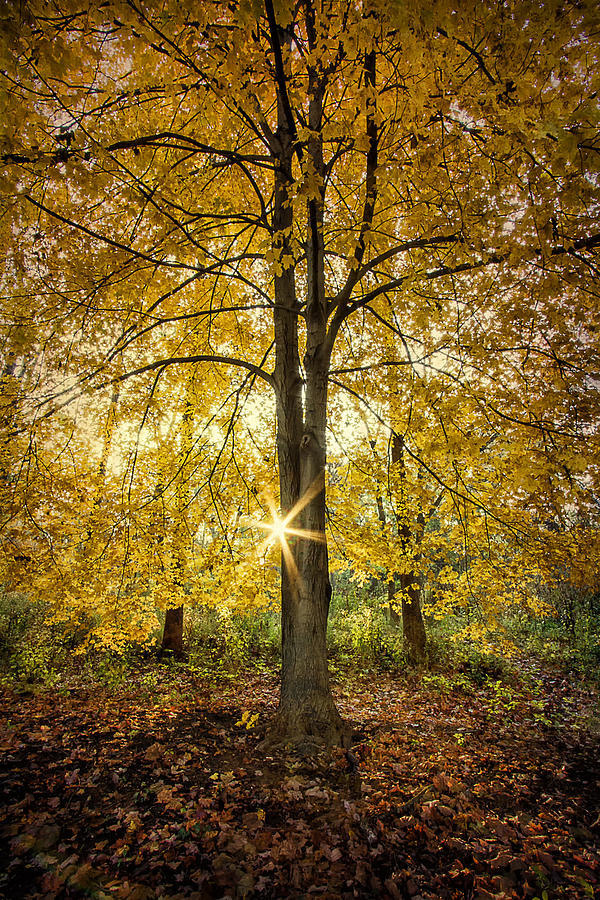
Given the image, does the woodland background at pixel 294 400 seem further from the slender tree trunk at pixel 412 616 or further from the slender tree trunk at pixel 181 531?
the slender tree trunk at pixel 412 616

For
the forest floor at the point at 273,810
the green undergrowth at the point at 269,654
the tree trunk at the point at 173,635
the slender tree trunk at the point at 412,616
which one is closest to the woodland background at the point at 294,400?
the forest floor at the point at 273,810

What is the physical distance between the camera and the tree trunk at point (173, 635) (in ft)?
30.8

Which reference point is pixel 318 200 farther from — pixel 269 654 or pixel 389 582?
pixel 269 654

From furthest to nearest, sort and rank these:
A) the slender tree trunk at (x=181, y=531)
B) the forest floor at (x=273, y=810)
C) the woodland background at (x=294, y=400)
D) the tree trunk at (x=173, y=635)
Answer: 1. the tree trunk at (x=173, y=635)
2. the slender tree trunk at (x=181, y=531)
3. the woodland background at (x=294, y=400)
4. the forest floor at (x=273, y=810)

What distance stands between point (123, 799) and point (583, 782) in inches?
174

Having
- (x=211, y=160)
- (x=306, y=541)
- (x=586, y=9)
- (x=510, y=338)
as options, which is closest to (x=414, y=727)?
(x=306, y=541)

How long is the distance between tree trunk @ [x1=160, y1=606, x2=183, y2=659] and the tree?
6.49 m

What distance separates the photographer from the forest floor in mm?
2115

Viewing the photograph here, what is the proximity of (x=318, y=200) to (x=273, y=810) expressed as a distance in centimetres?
463

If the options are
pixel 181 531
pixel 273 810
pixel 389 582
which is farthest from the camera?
pixel 389 582

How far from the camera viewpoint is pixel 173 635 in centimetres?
951

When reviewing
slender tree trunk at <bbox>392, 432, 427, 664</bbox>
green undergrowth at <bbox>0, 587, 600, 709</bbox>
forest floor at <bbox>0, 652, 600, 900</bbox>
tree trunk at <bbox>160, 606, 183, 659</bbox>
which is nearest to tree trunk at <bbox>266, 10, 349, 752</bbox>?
forest floor at <bbox>0, 652, 600, 900</bbox>

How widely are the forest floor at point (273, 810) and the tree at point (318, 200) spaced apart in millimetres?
712

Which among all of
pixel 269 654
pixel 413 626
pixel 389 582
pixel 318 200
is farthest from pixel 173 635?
pixel 318 200
